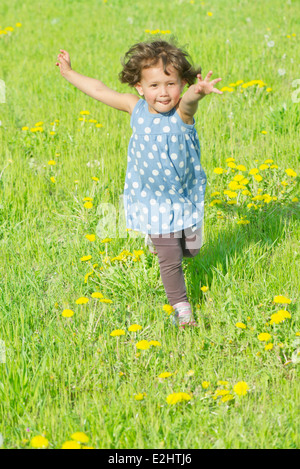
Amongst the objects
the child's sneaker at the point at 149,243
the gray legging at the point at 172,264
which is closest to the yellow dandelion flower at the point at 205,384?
the gray legging at the point at 172,264

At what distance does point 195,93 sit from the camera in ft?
8.50

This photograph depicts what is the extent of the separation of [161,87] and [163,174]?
0.42m

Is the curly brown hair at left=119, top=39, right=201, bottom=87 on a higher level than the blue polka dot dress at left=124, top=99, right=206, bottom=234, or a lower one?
higher

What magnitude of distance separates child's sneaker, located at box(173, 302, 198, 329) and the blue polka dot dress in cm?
39

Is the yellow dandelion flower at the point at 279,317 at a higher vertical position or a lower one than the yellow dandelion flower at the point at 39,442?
higher

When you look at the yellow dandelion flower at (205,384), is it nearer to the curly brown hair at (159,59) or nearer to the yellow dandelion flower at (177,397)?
the yellow dandelion flower at (177,397)

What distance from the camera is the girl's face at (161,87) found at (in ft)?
9.05

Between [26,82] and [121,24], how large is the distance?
2.75m

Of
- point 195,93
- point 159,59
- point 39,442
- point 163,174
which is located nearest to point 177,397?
point 39,442

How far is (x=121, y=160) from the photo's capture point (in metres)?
4.53

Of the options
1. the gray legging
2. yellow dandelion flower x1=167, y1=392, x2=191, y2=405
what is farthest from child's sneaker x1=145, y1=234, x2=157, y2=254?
yellow dandelion flower x1=167, y1=392, x2=191, y2=405

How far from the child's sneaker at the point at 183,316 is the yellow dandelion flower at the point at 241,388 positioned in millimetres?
603

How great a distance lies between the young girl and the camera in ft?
9.12

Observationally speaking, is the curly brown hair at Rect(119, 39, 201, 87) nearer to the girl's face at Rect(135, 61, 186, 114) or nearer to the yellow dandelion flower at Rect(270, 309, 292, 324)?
the girl's face at Rect(135, 61, 186, 114)
